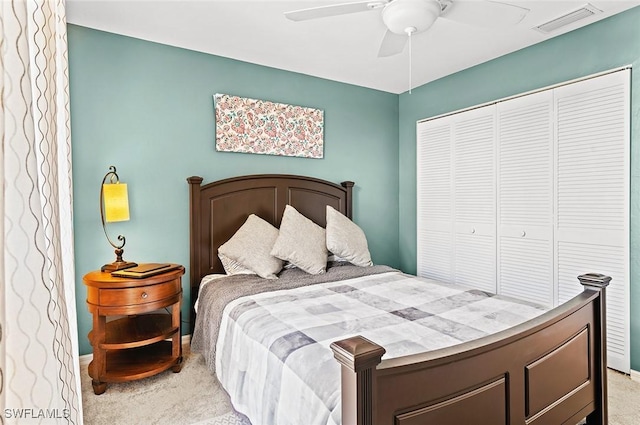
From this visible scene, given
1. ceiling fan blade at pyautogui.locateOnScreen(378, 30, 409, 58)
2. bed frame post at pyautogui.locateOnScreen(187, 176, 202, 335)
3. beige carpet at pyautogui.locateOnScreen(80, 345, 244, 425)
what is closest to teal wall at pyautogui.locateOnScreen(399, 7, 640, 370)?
ceiling fan blade at pyautogui.locateOnScreen(378, 30, 409, 58)

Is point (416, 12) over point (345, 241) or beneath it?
over

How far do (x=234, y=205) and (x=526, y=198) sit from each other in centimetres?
257

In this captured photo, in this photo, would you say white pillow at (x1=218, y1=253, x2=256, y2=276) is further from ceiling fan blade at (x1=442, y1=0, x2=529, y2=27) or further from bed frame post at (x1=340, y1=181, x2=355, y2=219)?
ceiling fan blade at (x1=442, y1=0, x2=529, y2=27)

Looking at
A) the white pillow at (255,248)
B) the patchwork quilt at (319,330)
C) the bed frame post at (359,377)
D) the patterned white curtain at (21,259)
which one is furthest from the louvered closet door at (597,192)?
the patterned white curtain at (21,259)

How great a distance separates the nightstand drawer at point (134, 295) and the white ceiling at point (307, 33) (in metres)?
1.89

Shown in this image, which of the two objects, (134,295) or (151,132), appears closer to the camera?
(134,295)

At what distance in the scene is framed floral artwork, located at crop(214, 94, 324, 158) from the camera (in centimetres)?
333

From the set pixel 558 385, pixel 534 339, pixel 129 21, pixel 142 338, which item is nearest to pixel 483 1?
pixel 534 339

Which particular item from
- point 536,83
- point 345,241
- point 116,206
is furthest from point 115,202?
point 536,83

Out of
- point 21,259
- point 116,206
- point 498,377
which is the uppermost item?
point 116,206

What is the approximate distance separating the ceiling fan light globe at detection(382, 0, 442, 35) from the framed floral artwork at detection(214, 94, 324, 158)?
5.55 feet

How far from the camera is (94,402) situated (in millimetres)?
2273

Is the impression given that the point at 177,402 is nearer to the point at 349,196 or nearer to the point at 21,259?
the point at 21,259

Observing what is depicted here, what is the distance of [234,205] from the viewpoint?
3367mm
